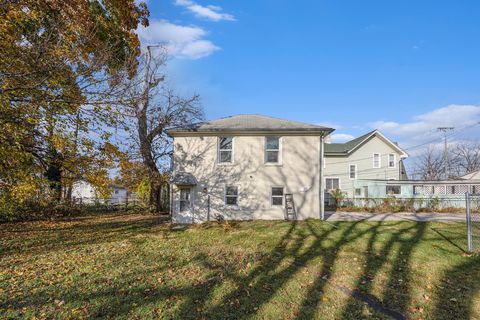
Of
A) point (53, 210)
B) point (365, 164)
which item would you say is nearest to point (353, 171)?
point (365, 164)

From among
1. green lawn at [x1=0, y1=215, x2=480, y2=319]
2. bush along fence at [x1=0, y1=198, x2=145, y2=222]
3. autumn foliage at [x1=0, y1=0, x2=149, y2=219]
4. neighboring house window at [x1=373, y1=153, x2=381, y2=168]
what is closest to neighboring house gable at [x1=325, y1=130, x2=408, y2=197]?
neighboring house window at [x1=373, y1=153, x2=381, y2=168]

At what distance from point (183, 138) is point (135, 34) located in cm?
720

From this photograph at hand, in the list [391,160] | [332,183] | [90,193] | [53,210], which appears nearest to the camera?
[53,210]

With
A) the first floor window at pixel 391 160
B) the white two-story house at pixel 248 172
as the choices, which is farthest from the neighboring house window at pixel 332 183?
the white two-story house at pixel 248 172

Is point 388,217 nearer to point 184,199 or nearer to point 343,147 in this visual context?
point 184,199

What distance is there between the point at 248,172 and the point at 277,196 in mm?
1952

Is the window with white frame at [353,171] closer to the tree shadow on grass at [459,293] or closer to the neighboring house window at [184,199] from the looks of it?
the neighboring house window at [184,199]

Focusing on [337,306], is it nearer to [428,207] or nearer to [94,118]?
[94,118]

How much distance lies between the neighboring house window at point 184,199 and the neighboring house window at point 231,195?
6.56ft

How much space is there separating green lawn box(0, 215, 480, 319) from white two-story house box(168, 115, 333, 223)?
3.94 meters

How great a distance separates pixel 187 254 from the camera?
7930mm

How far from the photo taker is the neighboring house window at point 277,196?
14.7 metres

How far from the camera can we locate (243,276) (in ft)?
19.5

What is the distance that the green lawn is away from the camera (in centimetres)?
444
